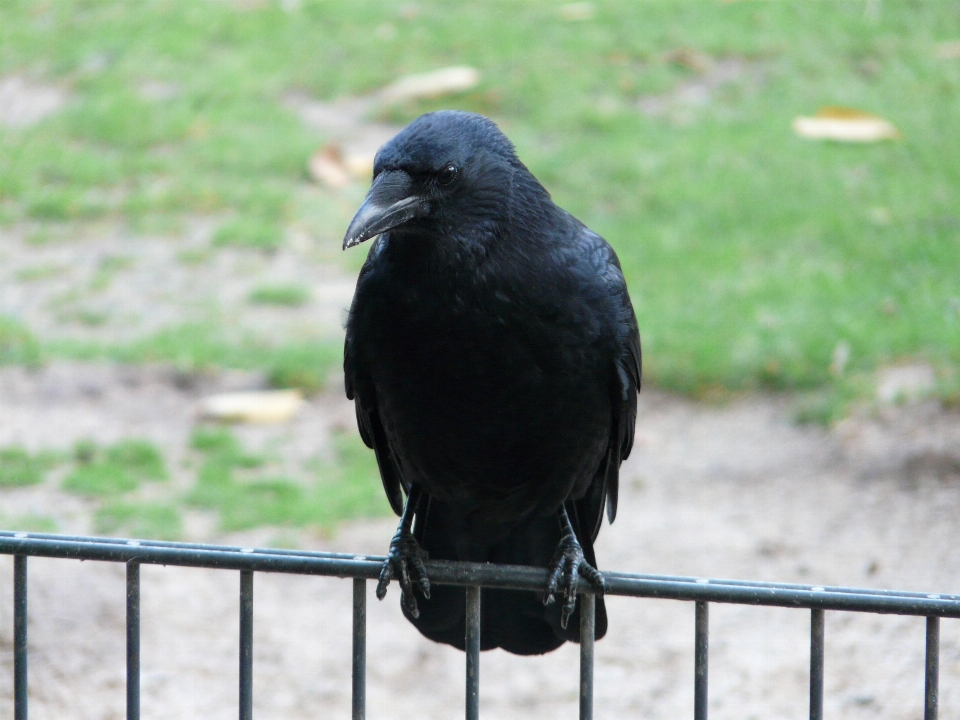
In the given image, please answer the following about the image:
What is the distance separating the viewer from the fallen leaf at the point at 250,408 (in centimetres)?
581

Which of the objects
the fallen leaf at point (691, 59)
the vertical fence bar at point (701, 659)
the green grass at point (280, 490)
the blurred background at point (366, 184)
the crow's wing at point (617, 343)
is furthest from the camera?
the fallen leaf at point (691, 59)

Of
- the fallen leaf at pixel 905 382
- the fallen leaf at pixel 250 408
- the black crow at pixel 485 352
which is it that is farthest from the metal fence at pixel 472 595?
the fallen leaf at pixel 250 408

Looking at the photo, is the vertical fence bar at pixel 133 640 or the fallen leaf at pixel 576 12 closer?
the vertical fence bar at pixel 133 640

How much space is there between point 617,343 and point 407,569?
2.32 ft

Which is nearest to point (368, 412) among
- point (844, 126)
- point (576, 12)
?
point (844, 126)

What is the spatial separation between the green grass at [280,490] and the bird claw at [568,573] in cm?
220

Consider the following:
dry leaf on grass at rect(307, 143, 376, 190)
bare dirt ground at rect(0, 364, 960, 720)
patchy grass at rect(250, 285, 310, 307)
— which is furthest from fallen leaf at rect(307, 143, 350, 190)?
bare dirt ground at rect(0, 364, 960, 720)

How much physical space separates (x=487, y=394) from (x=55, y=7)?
9.83m

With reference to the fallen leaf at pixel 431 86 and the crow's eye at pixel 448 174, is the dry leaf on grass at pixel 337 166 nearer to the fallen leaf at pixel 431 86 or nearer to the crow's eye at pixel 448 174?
the fallen leaf at pixel 431 86

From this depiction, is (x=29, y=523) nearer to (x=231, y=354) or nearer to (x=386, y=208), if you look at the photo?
(x=231, y=354)

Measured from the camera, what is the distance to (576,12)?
10.3m

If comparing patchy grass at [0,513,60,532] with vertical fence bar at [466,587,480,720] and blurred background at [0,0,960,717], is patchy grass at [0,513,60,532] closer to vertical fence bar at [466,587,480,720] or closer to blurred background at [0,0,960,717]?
blurred background at [0,0,960,717]

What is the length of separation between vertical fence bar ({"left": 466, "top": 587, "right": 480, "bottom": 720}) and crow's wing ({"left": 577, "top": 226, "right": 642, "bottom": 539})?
878 mm

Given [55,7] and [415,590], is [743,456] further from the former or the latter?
[55,7]
